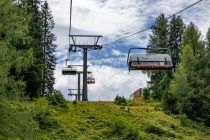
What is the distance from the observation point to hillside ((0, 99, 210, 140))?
41938 millimetres

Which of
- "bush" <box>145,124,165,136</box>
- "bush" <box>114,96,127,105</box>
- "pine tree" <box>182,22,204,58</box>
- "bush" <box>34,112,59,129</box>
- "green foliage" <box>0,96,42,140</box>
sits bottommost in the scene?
"bush" <box>145,124,165,136</box>

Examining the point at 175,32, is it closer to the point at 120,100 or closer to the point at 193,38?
the point at 193,38

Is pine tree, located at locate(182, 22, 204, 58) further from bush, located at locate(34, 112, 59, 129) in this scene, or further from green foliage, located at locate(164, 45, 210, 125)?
bush, located at locate(34, 112, 59, 129)

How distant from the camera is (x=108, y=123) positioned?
1783 inches

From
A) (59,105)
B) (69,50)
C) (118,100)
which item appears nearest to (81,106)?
(59,105)

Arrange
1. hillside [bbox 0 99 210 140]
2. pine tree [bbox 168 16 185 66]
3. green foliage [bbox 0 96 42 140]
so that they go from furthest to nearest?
1. pine tree [bbox 168 16 185 66]
2. hillside [bbox 0 99 210 140]
3. green foliage [bbox 0 96 42 140]

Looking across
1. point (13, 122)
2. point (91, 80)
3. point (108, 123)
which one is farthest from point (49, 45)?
point (13, 122)

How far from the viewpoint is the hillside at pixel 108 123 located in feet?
138

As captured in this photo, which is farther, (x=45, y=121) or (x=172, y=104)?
(x=172, y=104)

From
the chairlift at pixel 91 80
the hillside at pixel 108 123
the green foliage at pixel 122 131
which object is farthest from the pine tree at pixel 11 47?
the chairlift at pixel 91 80

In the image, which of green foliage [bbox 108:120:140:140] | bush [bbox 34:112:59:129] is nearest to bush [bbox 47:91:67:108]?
bush [bbox 34:112:59:129]

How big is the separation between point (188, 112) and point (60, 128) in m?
17.3

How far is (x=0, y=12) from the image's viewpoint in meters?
28.1

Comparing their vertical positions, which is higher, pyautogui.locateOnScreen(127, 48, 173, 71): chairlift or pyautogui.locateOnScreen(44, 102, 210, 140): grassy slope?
pyautogui.locateOnScreen(127, 48, 173, 71): chairlift
